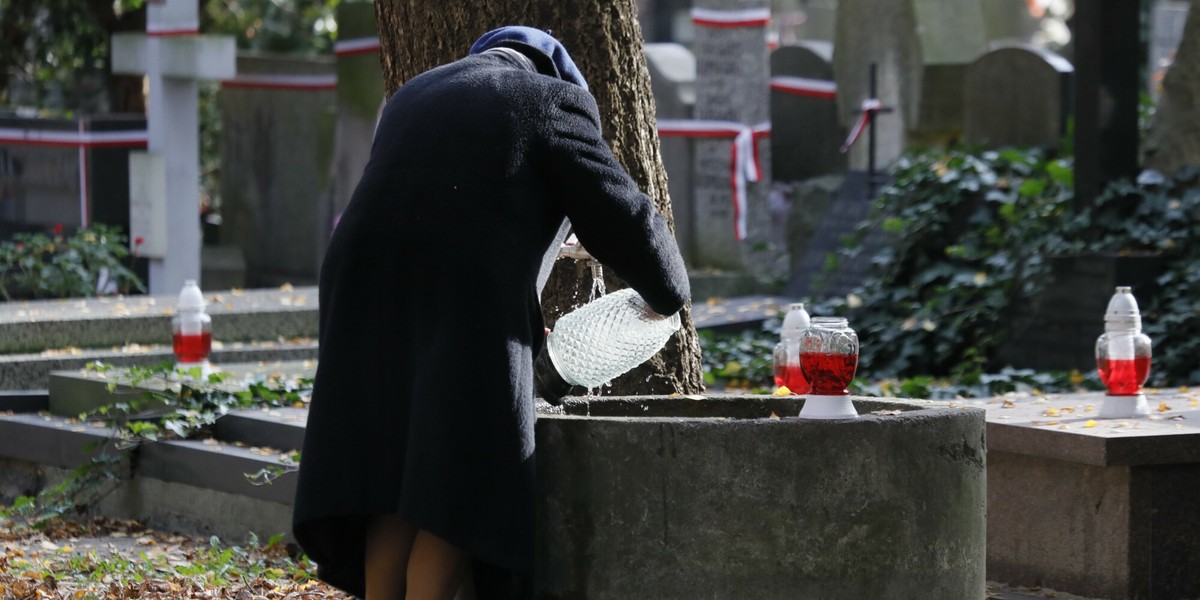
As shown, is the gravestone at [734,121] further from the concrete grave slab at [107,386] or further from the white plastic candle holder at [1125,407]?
the white plastic candle holder at [1125,407]

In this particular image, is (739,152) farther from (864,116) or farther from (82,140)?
(82,140)

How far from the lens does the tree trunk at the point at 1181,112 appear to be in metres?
10.1

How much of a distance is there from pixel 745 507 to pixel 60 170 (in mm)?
12379

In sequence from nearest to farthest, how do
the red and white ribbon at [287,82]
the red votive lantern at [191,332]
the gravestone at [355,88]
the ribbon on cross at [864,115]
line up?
the red votive lantern at [191,332] → the ribbon on cross at [864,115] → the gravestone at [355,88] → the red and white ribbon at [287,82]

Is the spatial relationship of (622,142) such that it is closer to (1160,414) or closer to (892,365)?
(1160,414)

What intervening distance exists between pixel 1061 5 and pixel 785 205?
92.6ft

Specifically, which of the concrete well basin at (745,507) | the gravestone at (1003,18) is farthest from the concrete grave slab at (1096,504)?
the gravestone at (1003,18)

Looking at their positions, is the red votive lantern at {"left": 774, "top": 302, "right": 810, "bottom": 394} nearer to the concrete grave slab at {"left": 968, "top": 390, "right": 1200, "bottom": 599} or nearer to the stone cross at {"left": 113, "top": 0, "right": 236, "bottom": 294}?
the concrete grave slab at {"left": 968, "top": 390, "right": 1200, "bottom": 599}

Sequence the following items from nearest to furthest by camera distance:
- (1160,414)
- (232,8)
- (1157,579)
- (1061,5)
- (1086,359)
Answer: (1157,579) → (1160,414) → (1086,359) → (232,8) → (1061,5)

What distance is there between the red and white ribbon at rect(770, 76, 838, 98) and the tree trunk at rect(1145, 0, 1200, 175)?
4227mm

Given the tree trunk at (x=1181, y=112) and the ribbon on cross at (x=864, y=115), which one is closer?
the tree trunk at (x=1181, y=112)

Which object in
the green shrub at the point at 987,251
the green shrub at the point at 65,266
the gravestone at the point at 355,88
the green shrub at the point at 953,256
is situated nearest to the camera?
the green shrub at the point at 987,251

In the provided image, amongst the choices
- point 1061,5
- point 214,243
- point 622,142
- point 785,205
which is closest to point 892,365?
point 622,142

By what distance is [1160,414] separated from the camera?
5805 mm
